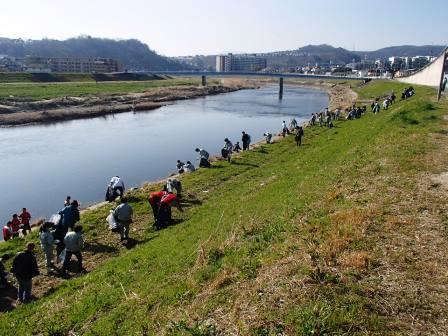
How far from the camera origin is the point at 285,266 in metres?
9.31

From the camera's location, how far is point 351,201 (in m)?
13.2

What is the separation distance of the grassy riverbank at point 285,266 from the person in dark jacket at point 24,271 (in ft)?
2.04

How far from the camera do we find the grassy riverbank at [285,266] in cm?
760

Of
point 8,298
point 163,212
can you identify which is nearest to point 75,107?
point 163,212

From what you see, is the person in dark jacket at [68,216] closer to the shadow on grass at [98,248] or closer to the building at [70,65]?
the shadow on grass at [98,248]

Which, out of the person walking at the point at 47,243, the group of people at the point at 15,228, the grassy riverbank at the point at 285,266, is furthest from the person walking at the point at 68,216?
the group of people at the point at 15,228

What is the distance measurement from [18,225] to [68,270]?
6392 millimetres

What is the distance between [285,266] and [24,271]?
7.79m

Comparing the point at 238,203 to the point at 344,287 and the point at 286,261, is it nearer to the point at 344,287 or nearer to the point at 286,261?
the point at 286,261

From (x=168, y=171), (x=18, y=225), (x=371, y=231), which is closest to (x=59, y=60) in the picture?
(x=168, y=171)

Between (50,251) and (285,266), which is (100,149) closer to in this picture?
Result: (50,251)

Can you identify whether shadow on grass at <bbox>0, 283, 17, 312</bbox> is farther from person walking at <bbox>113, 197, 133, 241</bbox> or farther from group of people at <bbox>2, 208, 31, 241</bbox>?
group of people at <bbox>2, 208, 31, 241</bbox>

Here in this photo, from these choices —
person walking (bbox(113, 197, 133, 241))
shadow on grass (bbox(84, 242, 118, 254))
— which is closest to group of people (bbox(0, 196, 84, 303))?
shadow on grass (bbox(84, 242, 118, 254))

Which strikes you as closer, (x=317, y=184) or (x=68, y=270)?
(x=68, y=270)
